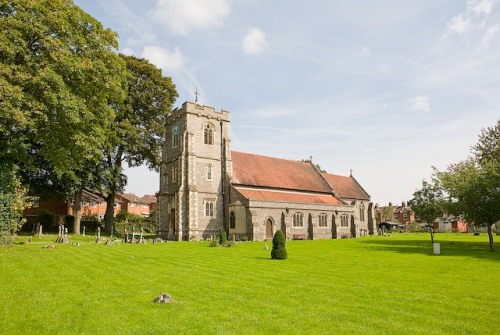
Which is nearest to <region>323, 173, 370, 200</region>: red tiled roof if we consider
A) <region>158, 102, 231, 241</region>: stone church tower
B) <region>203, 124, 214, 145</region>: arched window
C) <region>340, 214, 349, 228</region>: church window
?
<region>340, 214, 349, 228</region>: church window

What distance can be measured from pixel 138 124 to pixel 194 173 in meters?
9.64

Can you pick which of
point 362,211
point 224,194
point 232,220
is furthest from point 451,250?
point 362,211

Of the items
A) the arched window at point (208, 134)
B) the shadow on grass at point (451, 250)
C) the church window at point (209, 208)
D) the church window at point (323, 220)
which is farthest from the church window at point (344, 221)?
the arched window at point (208, 134)

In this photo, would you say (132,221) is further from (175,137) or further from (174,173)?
(175,137)

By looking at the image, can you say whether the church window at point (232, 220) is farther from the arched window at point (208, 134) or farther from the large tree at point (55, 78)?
the large tree at point (55, 78)

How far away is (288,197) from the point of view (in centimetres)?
4312

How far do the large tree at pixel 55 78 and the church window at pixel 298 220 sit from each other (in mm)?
23833

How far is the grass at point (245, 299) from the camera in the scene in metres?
7.67

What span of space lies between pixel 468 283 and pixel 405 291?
3118 millimetres

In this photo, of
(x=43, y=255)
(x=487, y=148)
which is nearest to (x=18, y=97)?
(x=43, y=255)

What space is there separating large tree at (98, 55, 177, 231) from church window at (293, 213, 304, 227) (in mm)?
17513

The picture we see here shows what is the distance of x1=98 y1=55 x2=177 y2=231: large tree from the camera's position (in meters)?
39.7

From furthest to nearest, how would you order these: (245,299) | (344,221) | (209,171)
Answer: (344,221) < (209,171) < (245,299)

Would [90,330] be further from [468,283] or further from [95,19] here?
[95,19]
